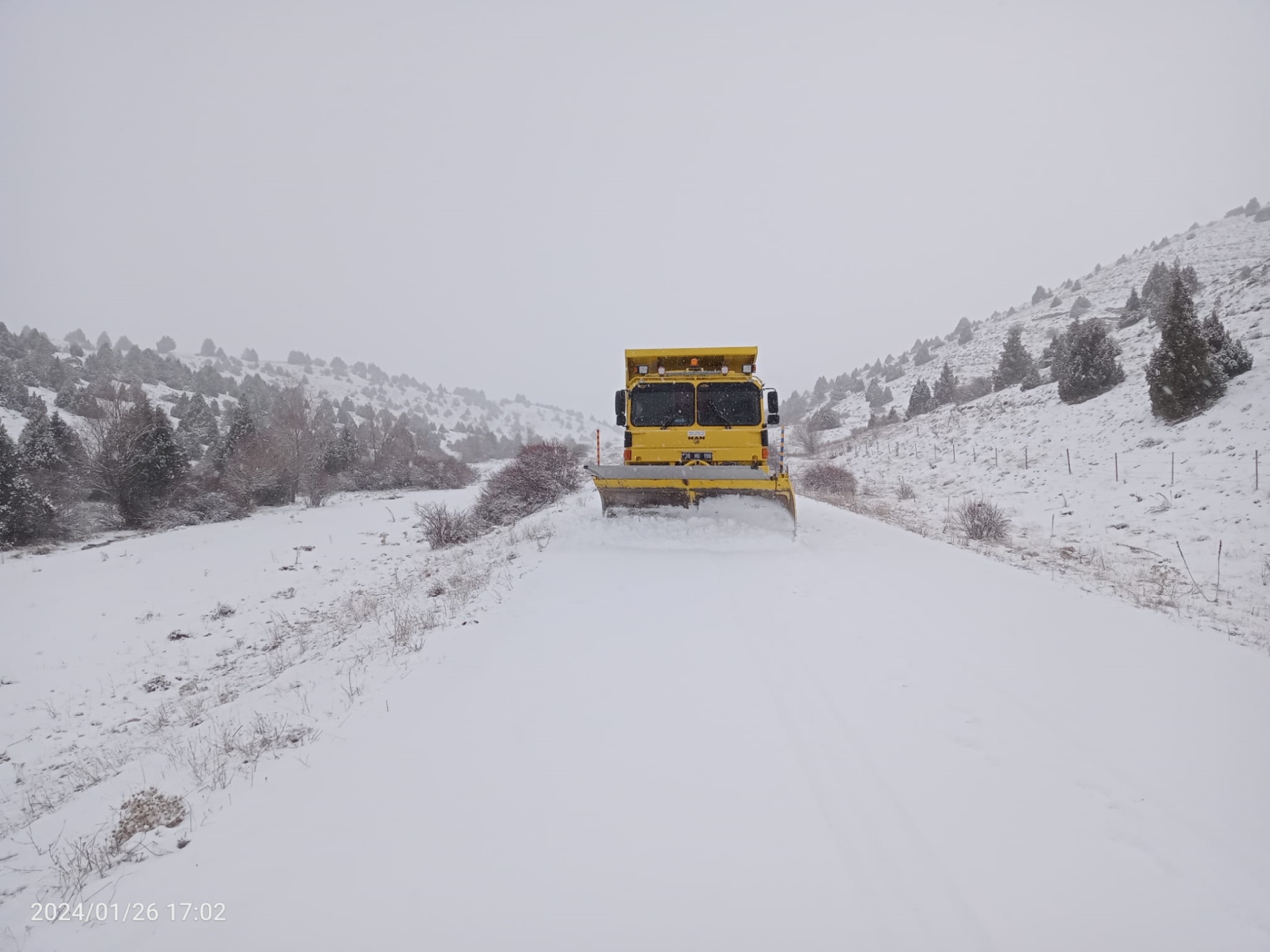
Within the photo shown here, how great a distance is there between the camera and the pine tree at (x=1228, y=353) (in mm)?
14875

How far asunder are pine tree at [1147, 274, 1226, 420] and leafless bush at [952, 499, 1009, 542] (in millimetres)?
7955

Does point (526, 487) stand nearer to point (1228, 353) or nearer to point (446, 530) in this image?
point (446, 530)

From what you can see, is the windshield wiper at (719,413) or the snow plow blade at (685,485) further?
the windshield wiper at (719,413)

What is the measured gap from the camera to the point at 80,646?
8727 millimetres

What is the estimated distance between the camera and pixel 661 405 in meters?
9.94

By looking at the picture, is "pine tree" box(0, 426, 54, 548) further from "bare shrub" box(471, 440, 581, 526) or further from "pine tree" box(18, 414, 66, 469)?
"bare shrub" box(471, 440, 581, 526)

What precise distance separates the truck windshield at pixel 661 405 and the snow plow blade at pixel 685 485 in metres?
1.33

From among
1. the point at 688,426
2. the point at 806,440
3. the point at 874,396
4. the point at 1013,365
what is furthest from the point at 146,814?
the point at 874,396

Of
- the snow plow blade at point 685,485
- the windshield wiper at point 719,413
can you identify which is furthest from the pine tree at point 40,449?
the windshield wiper at point 719,413

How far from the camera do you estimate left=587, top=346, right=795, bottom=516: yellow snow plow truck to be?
358 inches

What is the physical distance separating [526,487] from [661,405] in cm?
968

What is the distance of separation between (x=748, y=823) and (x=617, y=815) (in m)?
0.68

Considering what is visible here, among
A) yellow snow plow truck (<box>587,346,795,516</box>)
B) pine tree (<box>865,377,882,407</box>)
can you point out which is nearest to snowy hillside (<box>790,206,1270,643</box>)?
yellow snow plow truck (<box>587,346,795,516</box>)
